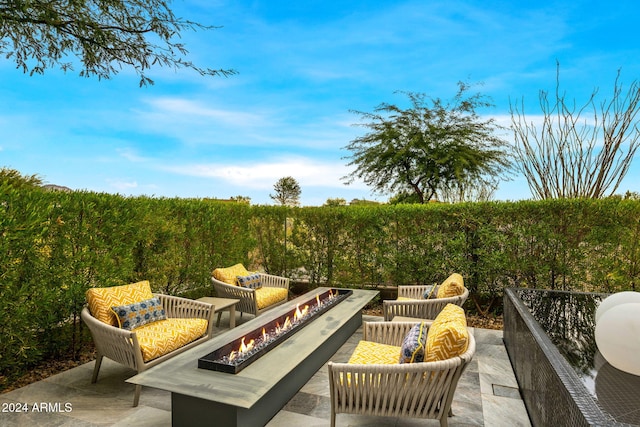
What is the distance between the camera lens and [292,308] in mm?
4531

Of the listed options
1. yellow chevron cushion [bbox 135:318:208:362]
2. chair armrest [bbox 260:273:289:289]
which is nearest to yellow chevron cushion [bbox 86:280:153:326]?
yellow chevron cushion [bbox 135:318:208:362]

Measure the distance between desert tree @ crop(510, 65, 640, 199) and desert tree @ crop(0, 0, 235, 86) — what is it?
7295mm

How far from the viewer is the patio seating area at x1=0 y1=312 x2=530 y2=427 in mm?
2898

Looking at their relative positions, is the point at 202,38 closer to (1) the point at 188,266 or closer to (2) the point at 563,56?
(1) the point at 188,266

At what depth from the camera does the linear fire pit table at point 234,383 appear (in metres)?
2.42

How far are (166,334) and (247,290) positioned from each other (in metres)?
1.90

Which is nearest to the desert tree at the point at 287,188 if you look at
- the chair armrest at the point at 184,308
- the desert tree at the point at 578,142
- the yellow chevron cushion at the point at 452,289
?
the desert tree at the point at 578,142

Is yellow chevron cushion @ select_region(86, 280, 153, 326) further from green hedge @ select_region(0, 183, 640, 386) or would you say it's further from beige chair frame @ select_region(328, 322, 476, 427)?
beige chair frame @ select_region(328, 322, 476, 427)

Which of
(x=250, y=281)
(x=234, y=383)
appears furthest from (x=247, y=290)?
(x=234, y=383)

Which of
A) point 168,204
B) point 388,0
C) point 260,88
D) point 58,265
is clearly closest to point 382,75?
point 388,0

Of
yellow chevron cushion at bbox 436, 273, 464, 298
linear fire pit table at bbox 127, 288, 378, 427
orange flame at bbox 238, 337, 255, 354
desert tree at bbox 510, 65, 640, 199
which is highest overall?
desert tree at bbox 510, 65, 640, 199

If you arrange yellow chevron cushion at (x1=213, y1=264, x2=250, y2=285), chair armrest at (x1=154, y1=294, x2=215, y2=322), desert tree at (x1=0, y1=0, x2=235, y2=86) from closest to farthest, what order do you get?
chair armrest at (x1=154, y1=294, x2=215, y2=322) → yellow chevron cushion at (x1=213, y1=264, x2=250, y2=285) → desert tree at (x1=0, y1=0, x2=235, y2=86)

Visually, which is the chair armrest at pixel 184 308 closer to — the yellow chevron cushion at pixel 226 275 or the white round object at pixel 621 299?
the yellow chevron cushion at pixel 226 275

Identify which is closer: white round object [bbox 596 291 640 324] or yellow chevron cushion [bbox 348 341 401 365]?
white round object [bbox 596 291 640 324]
